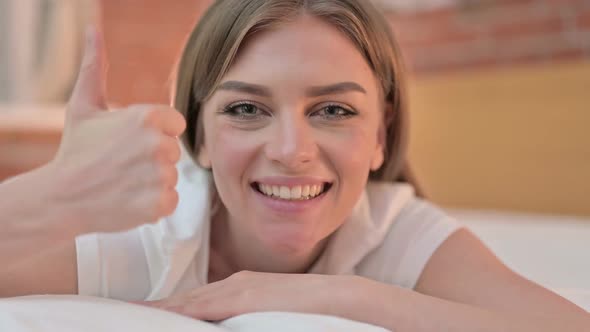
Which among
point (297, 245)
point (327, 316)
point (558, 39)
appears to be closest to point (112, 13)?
point (558, 39)

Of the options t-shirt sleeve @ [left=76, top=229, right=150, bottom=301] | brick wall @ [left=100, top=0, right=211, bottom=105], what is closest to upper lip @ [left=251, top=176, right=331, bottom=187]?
t-shirt sleeve @ [left=76, top=229, right=150, bottom=301]

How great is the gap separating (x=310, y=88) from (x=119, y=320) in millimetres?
430

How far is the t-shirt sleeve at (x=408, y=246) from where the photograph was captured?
1.14 metres

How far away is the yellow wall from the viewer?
230 cm

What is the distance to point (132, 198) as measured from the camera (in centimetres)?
78

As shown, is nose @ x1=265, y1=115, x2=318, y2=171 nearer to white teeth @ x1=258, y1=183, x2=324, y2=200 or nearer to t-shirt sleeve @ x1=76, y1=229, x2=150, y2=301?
white teeth @ x1=258, y1=183, x2=324, y2=200

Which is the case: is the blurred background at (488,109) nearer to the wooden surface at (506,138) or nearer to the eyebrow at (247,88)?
the wooden surface at (506,138)

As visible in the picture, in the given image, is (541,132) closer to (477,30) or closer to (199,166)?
(477,30)

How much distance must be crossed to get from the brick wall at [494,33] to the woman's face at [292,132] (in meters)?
1.69

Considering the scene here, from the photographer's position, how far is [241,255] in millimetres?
1188

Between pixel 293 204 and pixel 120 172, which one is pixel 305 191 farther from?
pixel 120 172

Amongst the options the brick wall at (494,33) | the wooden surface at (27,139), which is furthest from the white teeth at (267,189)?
the wooden surface at (27,139)

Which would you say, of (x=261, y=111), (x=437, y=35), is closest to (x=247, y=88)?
(x=261, y=111)

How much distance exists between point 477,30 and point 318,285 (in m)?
2.13
